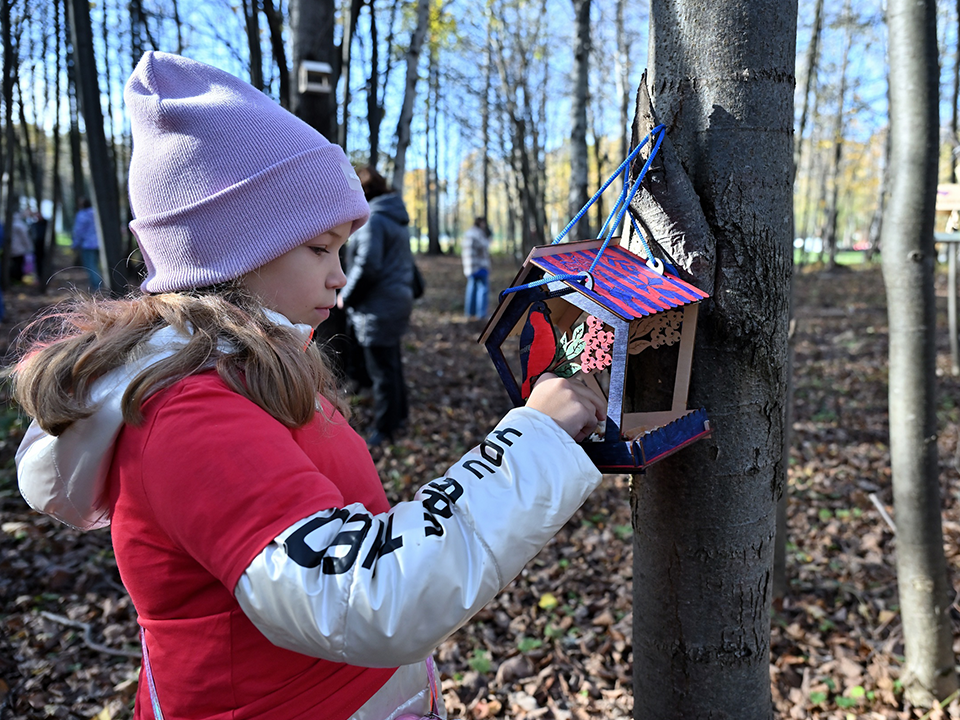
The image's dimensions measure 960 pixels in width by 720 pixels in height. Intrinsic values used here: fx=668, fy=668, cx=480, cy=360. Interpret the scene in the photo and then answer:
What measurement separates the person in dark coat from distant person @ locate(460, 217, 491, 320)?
5.01m

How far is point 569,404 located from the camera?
Answer: 1161 millimetres

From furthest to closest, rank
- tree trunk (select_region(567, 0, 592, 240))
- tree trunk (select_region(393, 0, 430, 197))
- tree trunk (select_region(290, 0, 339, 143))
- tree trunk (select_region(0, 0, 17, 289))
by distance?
tree trunk (select_region(0, 0, 17, 289)) < tree trunk (select_region(393, 0, 430, 197)) < tree trunk (select_region(567, 0, 592, 240)) < tree trunk (select_region(290, 0, 339, 143))

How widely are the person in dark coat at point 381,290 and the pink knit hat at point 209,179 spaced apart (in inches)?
160

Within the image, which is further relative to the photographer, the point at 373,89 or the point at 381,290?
the point at 373,89

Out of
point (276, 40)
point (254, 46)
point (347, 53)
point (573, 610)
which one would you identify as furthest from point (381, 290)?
point (254, 46)

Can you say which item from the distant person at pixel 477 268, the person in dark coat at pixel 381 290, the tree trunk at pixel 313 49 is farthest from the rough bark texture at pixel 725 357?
the distant person at pixel 477 268

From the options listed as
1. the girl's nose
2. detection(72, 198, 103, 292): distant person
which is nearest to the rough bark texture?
the girl's nose

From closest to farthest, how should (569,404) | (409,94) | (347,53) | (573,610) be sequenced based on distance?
(569,404) → (573,610) → (347,53) → (409,94)

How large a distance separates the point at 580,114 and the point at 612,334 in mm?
7067

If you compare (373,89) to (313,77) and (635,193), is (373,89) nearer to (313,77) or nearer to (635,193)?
(313,77)

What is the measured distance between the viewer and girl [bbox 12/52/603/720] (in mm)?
935

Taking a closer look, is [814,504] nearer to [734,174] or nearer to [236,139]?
[734,174]

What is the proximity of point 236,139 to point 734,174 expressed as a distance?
97 cm

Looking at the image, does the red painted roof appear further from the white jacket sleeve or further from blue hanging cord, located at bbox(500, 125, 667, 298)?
the white jacket sleeve
